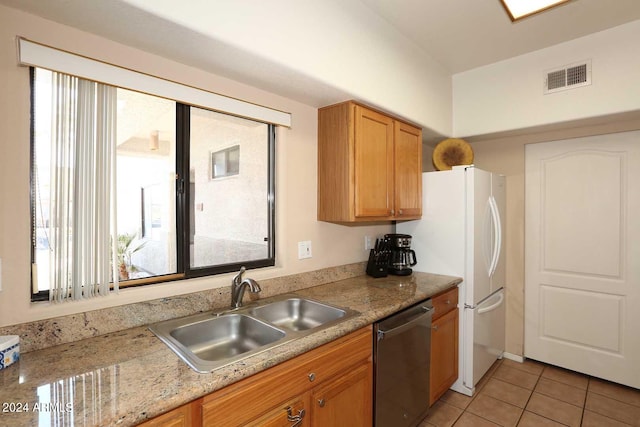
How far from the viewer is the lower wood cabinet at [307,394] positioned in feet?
3.42

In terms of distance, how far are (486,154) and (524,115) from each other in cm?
60

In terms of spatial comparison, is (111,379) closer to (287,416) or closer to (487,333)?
(287,416)

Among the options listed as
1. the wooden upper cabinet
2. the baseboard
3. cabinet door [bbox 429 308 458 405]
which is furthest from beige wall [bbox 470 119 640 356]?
the wooden upper cabinet

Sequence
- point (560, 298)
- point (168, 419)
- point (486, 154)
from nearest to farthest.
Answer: point (168, 419) < point (560, 298) < point (486, 154)

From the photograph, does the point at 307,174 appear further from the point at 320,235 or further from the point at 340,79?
the point at 340,79

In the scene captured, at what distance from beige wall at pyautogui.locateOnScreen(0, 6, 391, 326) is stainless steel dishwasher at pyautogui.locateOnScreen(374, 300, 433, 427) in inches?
29.0

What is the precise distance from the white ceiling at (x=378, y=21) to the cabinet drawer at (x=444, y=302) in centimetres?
151

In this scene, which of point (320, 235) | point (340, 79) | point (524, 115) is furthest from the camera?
point (524, 115)

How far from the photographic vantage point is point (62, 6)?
1130 mm

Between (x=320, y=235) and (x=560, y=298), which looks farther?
(x=560, y=298)

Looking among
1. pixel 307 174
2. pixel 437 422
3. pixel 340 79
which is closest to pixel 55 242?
pixel 307 174

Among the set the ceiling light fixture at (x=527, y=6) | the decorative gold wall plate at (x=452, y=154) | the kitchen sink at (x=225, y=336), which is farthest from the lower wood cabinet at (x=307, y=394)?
the decorative gold wall plate at (x=452, y=154)

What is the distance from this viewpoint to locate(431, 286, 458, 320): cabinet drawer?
2178 mm

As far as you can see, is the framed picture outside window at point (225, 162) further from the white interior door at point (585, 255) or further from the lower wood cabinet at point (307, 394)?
the white interior door at point (585, 255)
